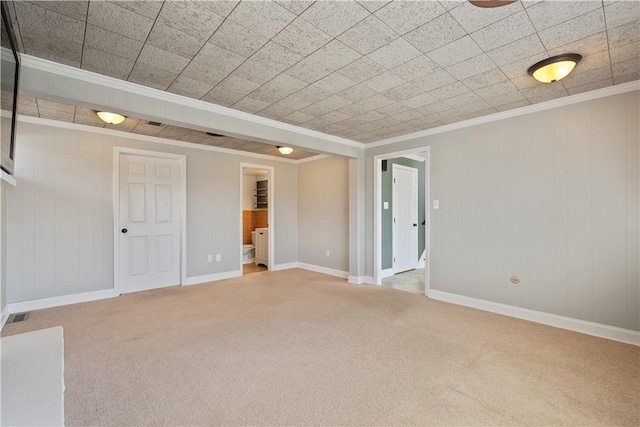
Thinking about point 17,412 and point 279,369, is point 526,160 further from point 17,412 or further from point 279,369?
point 17,412

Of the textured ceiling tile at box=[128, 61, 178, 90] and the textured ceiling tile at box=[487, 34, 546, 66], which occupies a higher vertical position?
the textured ceiling tile at box=[487, 34, 546, 66]

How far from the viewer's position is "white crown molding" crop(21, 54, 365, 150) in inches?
90.8

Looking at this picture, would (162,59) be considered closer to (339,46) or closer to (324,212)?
(339,46)

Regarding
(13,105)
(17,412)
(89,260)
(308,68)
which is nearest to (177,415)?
(17,412)

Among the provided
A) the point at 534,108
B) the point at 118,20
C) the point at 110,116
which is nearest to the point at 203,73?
the point at 118,20

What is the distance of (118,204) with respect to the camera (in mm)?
4402

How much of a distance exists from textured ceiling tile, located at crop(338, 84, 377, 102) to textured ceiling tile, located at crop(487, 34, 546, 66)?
1.03 m

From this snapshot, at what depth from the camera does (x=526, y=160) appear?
3.38 metres

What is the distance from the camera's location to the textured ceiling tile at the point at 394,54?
7.04ft

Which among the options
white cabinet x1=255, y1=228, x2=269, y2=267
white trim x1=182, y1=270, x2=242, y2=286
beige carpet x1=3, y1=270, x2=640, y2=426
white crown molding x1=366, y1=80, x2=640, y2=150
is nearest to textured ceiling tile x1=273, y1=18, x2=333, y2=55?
beige carpet x1=3, y1=270, x2=640, y2=426

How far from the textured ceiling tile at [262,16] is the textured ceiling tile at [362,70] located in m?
0.70

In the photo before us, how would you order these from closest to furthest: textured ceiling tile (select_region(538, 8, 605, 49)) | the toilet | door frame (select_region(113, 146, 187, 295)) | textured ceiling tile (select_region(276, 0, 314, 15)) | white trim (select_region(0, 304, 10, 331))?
textured ceiling tile (select_region(276, 0, 314, 15)) < textured ceiling tile (select_region(538, 8, 605, 49)) < white trim (select_region(0, 304, 10, 331)) < door frame (select_region(113, 146, 187, 295)) < the toilet

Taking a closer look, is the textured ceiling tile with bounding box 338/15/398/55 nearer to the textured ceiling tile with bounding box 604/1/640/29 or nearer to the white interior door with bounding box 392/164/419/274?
the textured ceiling tile with bounding box 604/1/640/29

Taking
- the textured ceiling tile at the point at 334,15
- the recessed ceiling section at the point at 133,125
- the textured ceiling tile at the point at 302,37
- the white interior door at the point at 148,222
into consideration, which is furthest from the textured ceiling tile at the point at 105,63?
the white interior door at the point at 148,222
